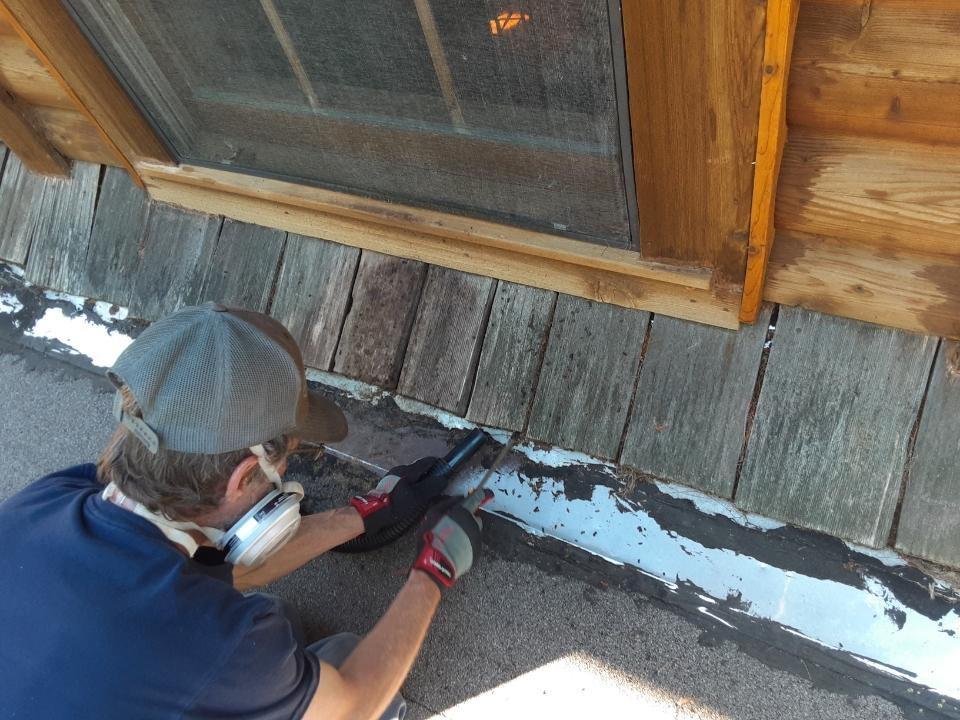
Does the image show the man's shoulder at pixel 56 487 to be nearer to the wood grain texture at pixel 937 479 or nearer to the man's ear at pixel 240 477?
the man's ear at pixel 240 477

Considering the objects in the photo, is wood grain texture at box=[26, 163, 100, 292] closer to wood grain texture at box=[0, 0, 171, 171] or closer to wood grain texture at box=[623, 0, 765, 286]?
wood grain texture at box=[0, 0, 171, 171]

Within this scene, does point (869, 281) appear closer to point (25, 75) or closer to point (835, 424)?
point (835, 424)

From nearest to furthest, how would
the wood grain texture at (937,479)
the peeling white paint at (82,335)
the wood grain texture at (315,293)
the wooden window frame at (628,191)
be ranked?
the wooden window frame at (628,191) < the wood grain texture at (937,479) < the wood grain texture at (315,293) < the peeling white paint at (82,335)

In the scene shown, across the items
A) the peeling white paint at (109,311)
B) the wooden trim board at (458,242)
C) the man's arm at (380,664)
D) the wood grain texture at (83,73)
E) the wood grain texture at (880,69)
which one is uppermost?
the wood grain texture at (880,69)

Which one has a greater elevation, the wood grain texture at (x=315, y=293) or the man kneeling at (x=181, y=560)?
the wood grain texture at (x=315, y=293)

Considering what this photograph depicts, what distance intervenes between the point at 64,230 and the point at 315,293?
105 cm

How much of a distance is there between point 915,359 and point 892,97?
60 centimetres

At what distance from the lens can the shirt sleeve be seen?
115cm

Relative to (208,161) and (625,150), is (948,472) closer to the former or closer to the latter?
(625,150)

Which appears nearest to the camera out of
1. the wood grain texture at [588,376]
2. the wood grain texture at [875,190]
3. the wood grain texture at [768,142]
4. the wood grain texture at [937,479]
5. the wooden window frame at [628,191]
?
the wood grain texture at [768,142]

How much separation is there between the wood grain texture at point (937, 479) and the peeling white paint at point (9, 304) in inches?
110

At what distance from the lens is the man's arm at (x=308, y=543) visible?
1.74 metres

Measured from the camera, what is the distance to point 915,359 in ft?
4.89

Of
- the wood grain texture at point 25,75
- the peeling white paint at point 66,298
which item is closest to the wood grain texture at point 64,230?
the peeling white paint at point 66,298
